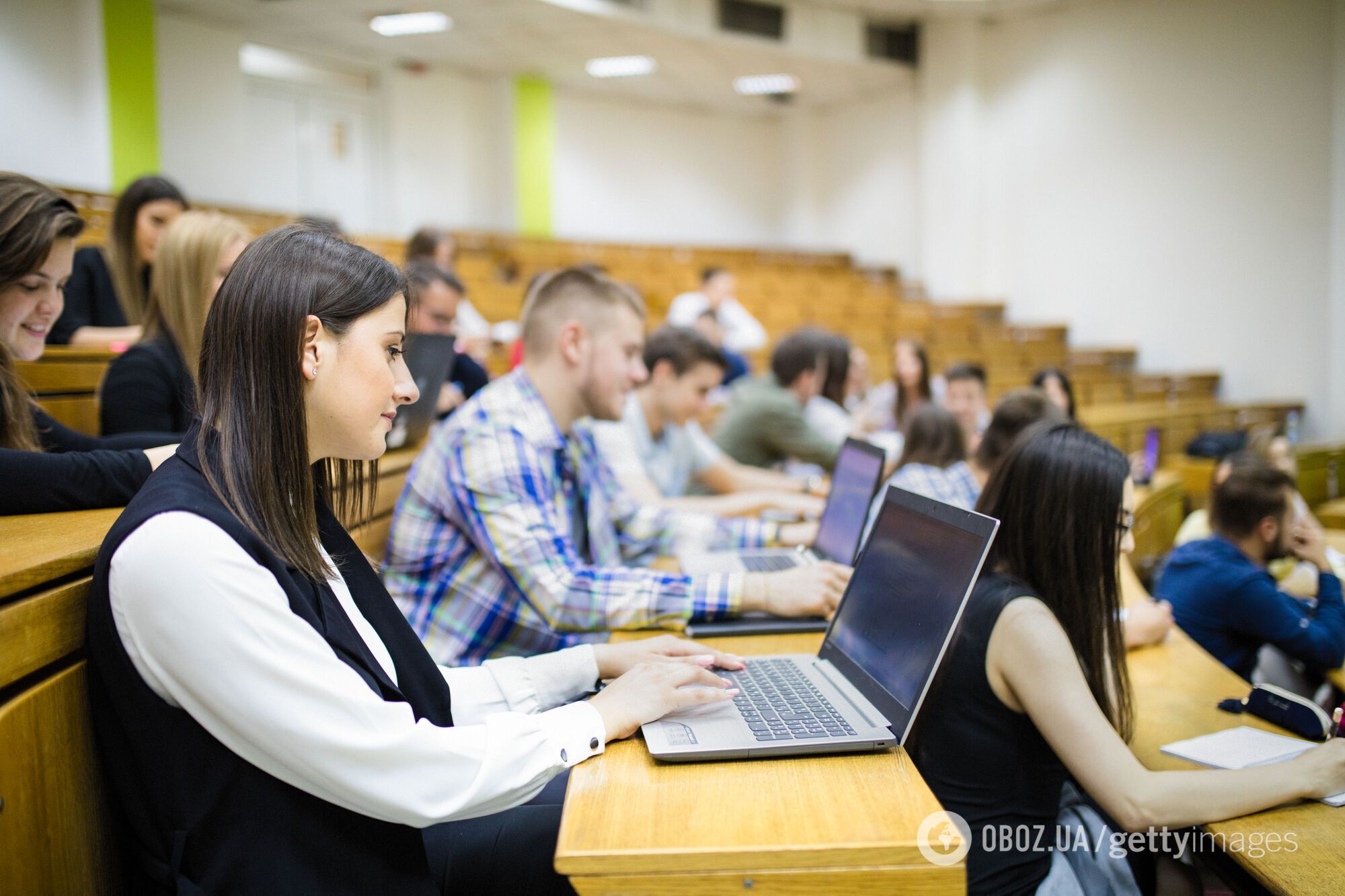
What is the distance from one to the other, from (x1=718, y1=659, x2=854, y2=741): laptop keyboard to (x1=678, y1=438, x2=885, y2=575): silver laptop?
0.56 meters

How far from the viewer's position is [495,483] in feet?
5.29

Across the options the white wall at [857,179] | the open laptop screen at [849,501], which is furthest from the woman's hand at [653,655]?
the white wall at [857,179]

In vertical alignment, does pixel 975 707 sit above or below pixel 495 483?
below

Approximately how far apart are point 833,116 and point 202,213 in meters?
10.8

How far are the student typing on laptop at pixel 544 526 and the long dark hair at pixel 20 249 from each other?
2.10 ft

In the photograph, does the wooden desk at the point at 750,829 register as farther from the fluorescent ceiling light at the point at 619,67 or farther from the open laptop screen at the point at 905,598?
the fluorescent ceiling light at the point at 619,67

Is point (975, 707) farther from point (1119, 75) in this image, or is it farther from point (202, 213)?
point (1119, 75)

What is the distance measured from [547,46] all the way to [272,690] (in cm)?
918

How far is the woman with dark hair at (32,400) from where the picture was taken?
1165mm

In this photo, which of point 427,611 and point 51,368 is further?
point 51,368

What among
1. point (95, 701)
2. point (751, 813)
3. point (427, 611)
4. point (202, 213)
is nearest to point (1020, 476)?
point (751, 813)

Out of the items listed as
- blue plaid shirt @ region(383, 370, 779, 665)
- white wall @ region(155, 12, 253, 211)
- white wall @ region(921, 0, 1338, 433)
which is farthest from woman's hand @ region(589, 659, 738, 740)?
white wall @ region(155, 12, 253, 211)

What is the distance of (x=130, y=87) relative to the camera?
6730mm

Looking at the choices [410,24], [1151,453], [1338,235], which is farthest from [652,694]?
[410,24]
